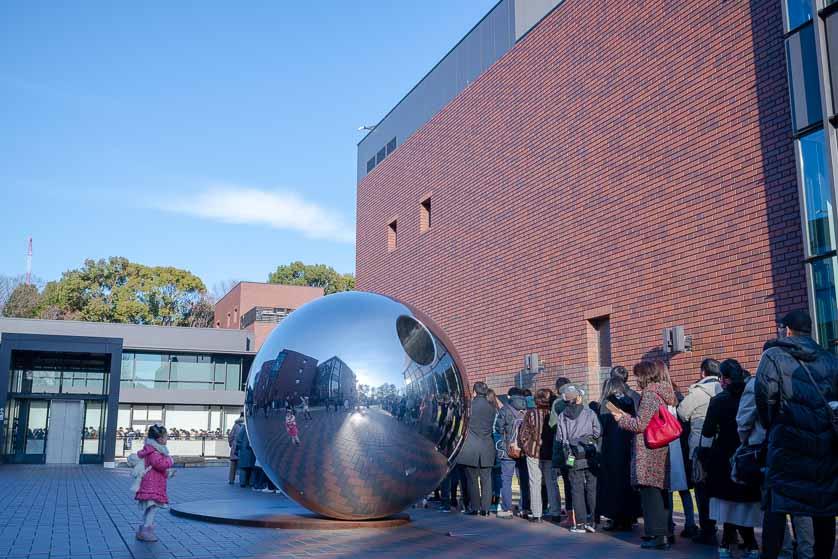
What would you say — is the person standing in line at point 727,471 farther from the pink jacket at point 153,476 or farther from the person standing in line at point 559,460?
the pink jacket at point 153,476

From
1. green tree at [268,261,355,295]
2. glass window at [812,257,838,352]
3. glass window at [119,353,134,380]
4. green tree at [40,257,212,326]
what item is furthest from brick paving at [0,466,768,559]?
green tree at [268,261,355,295]

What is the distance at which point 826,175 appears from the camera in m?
10.4

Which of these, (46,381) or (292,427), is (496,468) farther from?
(46,381)

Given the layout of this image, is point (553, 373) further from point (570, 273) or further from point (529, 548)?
point (529, 548)

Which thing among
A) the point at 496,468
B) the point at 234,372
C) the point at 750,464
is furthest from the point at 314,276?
the point at 750,464

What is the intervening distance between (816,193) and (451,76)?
13167 millimetres

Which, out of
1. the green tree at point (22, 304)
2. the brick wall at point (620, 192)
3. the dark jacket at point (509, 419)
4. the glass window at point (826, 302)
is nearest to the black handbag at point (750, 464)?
the dark jacket at point (509, 419)

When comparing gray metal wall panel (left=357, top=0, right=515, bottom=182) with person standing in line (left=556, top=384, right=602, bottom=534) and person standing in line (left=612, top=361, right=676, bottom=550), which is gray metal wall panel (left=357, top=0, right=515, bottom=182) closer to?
person standing in line (left=556, top=384, right=602, bottom=534)

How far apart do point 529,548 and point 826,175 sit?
21.7ft

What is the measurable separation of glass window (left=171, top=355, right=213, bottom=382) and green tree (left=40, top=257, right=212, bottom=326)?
18.2 m

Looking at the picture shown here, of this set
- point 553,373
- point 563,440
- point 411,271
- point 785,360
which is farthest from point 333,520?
point 411,271

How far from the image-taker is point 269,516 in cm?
887

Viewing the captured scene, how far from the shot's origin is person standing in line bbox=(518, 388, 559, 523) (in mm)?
9445

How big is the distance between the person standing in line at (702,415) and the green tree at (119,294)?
4968 centimetres
